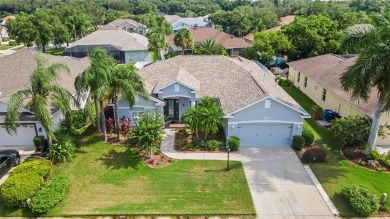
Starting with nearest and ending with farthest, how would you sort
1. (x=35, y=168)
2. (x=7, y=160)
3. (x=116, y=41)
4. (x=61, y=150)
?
(x=35, y=168) < (x=7, y=160) < (x=61, y=150) < (x=116, y=41)

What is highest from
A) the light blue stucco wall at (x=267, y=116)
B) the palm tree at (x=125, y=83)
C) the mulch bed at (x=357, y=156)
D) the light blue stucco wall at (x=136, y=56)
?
the light blue stucco wall at (x=136, y=56)

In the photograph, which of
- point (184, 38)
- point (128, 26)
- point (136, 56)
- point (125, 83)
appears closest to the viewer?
point (125, 83)

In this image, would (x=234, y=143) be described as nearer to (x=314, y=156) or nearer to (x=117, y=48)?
(x=314, y=156)

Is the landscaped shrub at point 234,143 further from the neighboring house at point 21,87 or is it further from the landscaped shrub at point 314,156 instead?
the neighboring house at point 21,87

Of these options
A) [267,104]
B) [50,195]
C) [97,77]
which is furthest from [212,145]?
[50,195]

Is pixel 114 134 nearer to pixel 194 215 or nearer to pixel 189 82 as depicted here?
pixel 189 82

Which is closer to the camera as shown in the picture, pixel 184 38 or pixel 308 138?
pixel 308 138

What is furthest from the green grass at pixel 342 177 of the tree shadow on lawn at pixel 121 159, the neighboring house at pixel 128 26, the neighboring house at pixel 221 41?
the neighboring house at pixel 128 26
